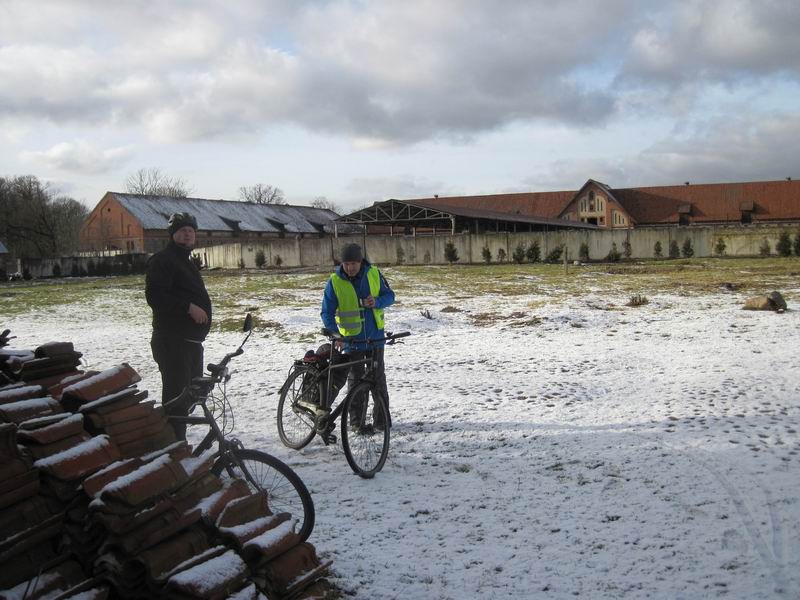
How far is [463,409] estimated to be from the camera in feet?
23.7

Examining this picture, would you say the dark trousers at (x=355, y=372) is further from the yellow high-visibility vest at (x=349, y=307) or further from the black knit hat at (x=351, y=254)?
the black knit hat at (x=351, y=254)

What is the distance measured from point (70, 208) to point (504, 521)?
8082 centimetres

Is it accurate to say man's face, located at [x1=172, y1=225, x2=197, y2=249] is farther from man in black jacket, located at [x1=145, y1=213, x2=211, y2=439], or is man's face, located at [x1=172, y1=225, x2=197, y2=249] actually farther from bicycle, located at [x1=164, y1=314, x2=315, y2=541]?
bicycle, located at [x1=164, y1=314, x2=315, y2=541]

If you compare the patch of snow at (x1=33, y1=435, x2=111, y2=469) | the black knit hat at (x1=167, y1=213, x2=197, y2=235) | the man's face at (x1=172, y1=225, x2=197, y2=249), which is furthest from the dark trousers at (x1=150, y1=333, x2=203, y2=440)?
the patch of snow at (x1=33, y1=435, x2=111, y2=469)

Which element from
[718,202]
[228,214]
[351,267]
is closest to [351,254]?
[351,267]

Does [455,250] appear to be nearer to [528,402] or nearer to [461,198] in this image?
[528,402]

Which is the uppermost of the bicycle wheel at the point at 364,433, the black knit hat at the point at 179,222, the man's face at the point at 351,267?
the black knit hat at the point at 179,222

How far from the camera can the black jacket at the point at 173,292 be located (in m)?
5.06

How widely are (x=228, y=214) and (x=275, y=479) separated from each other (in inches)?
2442

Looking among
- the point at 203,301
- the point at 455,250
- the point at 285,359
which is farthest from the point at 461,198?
the point at 203,301

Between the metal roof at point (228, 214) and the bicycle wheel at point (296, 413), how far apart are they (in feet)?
174

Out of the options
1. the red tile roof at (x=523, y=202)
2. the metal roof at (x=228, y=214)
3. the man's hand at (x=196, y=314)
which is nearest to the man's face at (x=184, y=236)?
the man's hand at (x=196, y=314)

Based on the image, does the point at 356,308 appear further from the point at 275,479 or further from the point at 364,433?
the point at 275,479

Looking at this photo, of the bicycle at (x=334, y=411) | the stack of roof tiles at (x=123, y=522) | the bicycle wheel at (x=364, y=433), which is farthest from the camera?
the bicycle at (x=334, y=411)
